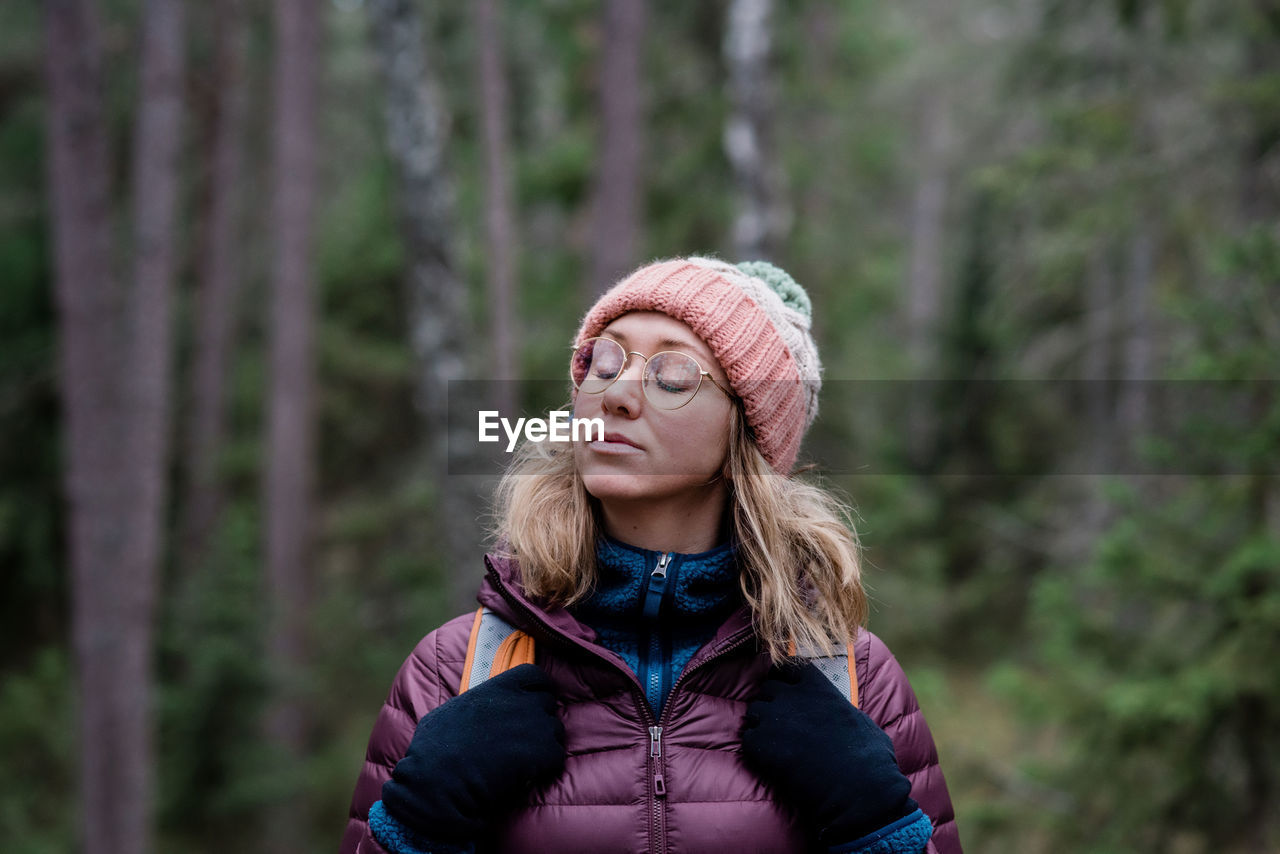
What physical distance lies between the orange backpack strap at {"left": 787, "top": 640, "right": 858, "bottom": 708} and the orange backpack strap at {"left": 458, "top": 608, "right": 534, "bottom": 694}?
0.60m

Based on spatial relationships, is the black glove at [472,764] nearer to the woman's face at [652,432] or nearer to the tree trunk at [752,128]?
the woman's face at [652,432]

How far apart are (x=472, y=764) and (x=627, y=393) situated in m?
0.80

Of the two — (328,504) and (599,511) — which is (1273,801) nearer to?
(599,511)

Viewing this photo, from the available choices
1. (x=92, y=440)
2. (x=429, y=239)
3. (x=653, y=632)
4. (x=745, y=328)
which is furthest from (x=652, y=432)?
A: (x=92, y=440)

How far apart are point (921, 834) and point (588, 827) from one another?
0.64 m

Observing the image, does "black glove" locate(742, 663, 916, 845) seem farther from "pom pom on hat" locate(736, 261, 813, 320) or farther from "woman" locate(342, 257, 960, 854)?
"pom pom on hat" locate(736, 261, 813, 320)

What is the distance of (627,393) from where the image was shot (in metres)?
2.14

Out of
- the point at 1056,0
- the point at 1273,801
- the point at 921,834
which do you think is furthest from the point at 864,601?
the point at 1056,0

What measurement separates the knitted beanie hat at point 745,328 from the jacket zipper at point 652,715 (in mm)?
429

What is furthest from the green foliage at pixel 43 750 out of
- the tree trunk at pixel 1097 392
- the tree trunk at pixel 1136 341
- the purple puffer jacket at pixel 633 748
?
the tree trunk at pixel 1136 341

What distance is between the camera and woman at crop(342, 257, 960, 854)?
1920mm

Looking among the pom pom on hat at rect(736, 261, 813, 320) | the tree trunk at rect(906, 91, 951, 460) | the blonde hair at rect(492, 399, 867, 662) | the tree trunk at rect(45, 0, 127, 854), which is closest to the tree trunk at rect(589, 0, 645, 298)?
the tree trunk at rect(45, 0, 127, 854)

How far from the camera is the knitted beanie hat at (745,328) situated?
219 cm

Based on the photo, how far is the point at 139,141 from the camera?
789cm
